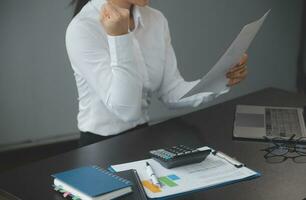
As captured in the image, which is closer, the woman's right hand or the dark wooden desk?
the dark wooden desk

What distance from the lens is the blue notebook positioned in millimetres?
1036

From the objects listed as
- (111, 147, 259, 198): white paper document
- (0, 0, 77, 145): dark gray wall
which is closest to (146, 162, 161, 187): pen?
(111, 147, 259, 198): white paper document

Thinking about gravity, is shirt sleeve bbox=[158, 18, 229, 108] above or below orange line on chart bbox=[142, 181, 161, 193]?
above

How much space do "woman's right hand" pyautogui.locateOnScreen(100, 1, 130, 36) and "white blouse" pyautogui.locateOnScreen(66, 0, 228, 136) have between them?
2 centimetres

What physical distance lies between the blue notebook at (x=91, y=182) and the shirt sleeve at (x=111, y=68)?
50cm

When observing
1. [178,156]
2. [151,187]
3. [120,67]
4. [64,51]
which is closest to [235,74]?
[120,67]

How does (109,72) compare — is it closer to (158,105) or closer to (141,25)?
(141,25)

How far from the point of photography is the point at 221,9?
3.43 m

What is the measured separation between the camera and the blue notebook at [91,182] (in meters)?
1.04

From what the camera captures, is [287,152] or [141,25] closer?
[287,152]

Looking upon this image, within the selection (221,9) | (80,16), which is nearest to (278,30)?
(221,9)

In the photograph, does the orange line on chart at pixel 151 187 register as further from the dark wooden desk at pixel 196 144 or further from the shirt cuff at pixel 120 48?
the shirt cuff at pixel 120 48

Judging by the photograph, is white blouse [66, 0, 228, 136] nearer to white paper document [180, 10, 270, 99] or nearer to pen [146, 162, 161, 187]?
white paper document [180, 10, 270, 99]

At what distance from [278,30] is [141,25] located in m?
2.02
